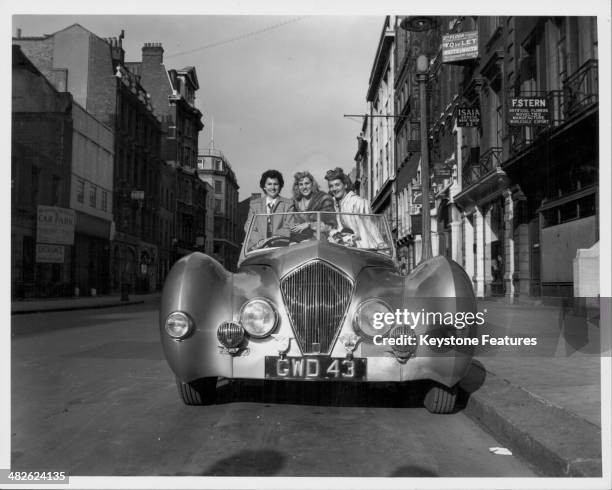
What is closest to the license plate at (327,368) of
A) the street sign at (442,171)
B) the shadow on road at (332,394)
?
the shadow on road at (332,394)

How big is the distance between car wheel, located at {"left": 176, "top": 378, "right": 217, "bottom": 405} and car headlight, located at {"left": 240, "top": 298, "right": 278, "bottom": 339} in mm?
756

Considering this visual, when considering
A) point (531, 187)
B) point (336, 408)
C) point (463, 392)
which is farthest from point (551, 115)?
point (336, 408)

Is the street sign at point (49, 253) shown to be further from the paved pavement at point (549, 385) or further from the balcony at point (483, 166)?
the balcony at point (483, 166)

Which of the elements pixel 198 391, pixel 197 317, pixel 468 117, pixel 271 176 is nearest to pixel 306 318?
pixel 197 317

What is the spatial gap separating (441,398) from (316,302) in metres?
1.08

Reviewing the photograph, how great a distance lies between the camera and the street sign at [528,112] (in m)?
4.97

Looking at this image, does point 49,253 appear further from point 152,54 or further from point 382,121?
point 382,121

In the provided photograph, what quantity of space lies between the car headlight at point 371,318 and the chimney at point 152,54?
5.75 feet

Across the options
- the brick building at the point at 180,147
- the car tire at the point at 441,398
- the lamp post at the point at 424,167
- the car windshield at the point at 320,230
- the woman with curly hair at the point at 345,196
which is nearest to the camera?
the brick building at the point at 180,147

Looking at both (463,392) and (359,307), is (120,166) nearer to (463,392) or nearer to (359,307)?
(359,307)

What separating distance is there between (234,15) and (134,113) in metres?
2.36

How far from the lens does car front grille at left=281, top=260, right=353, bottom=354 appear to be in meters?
3.55

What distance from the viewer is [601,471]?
2.39m

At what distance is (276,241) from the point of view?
4.58m
